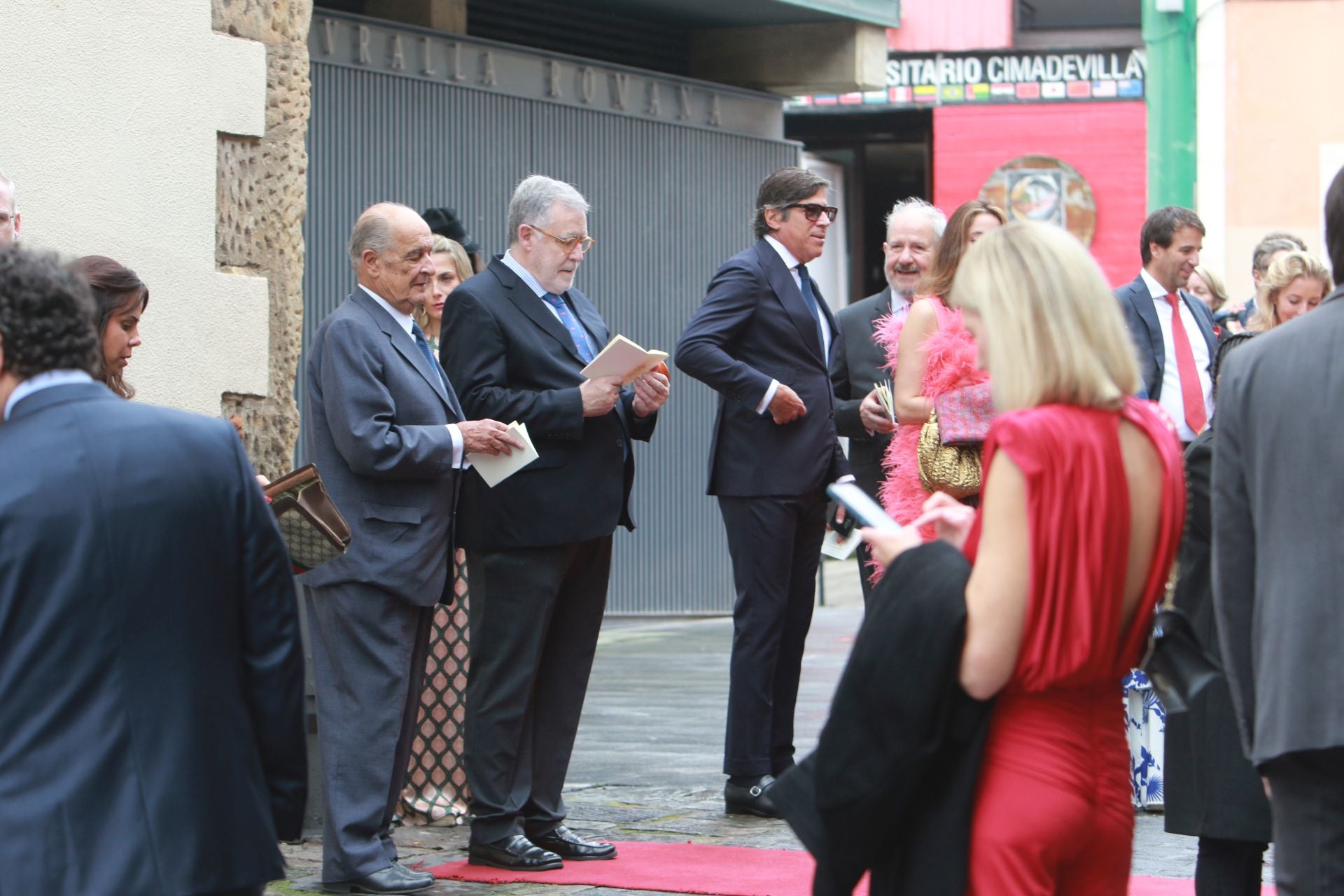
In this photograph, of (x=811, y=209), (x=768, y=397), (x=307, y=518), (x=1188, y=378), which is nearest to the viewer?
(x=307, y=518)

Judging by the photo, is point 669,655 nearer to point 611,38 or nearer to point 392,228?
point 611,38

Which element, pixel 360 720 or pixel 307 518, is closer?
pixel 307 518

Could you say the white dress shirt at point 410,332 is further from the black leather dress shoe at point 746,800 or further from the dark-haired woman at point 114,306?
the black leather dress shoe at point 746,800

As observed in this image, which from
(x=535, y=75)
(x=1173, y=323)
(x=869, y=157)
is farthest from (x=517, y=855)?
(x=869, y=157)

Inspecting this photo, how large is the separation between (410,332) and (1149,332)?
3.63 m

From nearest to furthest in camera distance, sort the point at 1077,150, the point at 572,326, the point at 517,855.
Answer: the point at 517,855 < the point at 572,326 < the point at 1077,150

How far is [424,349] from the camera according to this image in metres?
5.95

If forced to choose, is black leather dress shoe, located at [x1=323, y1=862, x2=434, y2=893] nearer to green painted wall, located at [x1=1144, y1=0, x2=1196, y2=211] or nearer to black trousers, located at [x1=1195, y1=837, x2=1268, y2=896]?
black trousers, located at [x1=1195, y1=837, x2=1268, y2=896]

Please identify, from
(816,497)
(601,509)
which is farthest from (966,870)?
(816,497)

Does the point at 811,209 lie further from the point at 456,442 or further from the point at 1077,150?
the point at 1077,150

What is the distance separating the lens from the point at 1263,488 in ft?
11.0

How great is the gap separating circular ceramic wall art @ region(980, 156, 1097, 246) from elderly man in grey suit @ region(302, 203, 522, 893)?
51.7ft

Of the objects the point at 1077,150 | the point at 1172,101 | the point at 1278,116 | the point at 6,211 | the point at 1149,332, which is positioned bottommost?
the point at 1149,332

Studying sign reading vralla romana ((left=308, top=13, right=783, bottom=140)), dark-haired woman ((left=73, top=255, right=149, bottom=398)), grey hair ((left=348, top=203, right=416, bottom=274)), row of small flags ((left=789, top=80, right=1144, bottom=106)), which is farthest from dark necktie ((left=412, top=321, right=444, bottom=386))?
row of small flags ((left=789, top=80, right=1144, bottom=106))
